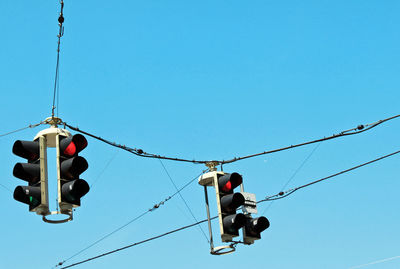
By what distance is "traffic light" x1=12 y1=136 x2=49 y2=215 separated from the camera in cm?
1006

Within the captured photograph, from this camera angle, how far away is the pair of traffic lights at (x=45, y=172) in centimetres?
1005

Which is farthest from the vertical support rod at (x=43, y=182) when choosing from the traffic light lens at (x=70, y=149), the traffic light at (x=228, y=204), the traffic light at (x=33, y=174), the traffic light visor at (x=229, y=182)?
the traffic light visor at (x=229, y=182)

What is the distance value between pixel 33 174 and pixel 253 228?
16.3 feet

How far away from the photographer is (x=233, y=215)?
12703 mm

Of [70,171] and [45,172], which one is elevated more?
[45,172]

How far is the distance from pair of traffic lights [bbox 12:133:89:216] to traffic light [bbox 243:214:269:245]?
4275 mm

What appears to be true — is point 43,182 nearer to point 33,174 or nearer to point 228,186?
point 33,174

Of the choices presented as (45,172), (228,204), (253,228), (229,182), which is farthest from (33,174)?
(253,228)

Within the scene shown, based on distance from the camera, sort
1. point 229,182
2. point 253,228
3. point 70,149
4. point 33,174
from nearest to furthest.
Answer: point 33,174
point 70,149
point 229,182
point 253,228

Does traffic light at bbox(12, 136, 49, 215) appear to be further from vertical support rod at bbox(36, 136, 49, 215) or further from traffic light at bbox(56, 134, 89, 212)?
traffic light at bbox(56, 134, 89, 212)

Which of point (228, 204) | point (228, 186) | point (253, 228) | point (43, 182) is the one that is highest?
point (228, 186)

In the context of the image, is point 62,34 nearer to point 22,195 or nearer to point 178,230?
point 22,195

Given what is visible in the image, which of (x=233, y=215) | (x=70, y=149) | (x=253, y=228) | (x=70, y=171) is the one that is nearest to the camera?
(x=70, y=171)

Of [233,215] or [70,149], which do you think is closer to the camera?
[70,149]
